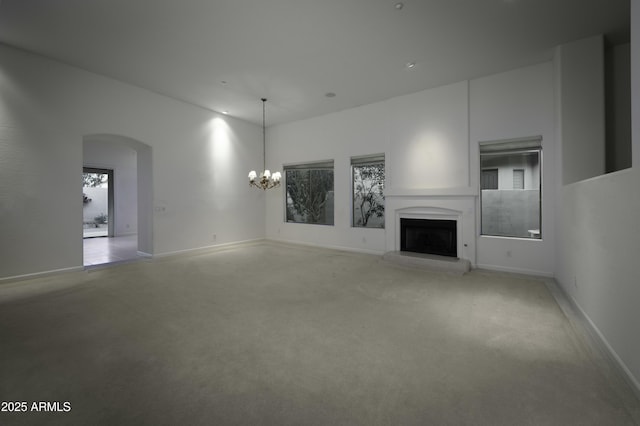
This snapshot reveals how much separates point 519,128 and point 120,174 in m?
11.5

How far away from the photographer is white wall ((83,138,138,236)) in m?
8.98

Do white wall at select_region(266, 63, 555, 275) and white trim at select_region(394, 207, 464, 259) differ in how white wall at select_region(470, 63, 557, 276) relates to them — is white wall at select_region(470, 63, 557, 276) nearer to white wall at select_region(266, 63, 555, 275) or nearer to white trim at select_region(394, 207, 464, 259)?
white wall at select_region(266, 63, 555, 275)

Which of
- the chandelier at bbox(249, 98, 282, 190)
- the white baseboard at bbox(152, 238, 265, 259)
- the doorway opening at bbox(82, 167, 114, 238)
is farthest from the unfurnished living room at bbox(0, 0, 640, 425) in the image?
the doorway opening at bbox(82, 167, 114, 238)

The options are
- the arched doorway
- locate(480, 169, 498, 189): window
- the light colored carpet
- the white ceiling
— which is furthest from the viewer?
the arched doorway

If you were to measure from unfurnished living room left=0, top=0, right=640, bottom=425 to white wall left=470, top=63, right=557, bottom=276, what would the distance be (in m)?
0.03

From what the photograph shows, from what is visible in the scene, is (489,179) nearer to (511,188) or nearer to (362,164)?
(511,188)

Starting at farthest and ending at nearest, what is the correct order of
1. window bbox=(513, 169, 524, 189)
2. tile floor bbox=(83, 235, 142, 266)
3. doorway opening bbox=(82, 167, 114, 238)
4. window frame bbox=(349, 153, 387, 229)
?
1. doorway opening bbox=(82, 167, 114, 238)
2. window frame bbox=(349, 153, 387, 229)
3. tile floor bbox=(83, 235, 142, 266)
4. window bbox=(513, 169, 524, 189)

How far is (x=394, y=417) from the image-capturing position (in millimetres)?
1587

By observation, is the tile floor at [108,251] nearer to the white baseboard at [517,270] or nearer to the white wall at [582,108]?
the white baseboard at [517,270]

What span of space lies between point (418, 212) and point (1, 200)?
23.1 feet

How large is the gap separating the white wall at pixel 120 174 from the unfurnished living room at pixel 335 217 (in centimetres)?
293

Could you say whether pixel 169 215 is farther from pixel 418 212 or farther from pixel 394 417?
pixel 394 417

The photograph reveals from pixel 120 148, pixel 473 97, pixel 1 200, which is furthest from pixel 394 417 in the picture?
pixel 120 148

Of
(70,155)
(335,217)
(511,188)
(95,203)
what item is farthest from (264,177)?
(95,203)
